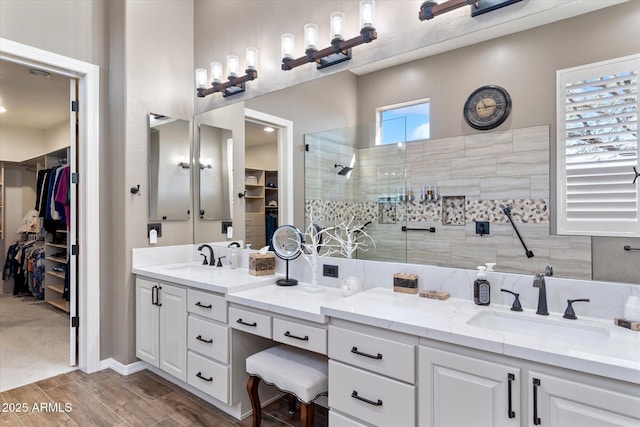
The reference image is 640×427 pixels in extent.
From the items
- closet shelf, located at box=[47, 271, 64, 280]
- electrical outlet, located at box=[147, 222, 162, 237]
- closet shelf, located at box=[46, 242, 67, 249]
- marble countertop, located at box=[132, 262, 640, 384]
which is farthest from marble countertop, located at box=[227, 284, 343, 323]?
closet shelf, located at box=[47, 271, 64, 280]

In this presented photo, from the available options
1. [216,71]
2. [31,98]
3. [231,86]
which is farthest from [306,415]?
[31,98]

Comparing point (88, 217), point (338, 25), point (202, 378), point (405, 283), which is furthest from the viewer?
point (88, 217)

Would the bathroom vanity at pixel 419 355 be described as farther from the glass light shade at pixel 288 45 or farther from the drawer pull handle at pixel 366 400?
the glass light shade at pixel 288 45

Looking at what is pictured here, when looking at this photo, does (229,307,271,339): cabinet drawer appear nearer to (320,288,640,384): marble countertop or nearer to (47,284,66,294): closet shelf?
(320,288,640,384): marble countertop

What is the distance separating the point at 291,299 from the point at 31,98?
16.3 feet

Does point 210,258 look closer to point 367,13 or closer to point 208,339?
point 208,339

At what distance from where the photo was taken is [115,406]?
94.8 inches

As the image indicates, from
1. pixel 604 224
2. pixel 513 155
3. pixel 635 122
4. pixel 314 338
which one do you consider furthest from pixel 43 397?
pixel 635 122

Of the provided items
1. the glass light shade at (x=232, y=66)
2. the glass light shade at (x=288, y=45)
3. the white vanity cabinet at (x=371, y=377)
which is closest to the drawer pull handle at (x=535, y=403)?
the white vanity cabinet at (x=371, y=377)

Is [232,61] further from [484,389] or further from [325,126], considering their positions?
[484,389]

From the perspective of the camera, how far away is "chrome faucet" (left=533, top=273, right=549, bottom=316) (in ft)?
5.08

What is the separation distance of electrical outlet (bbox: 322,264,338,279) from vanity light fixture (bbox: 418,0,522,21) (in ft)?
4.94

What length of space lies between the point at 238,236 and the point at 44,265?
398cm

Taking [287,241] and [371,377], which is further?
[287,241]
